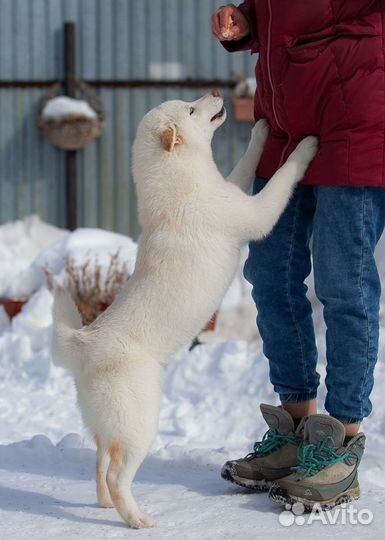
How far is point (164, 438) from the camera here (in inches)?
170

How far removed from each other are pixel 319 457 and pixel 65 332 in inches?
35.9

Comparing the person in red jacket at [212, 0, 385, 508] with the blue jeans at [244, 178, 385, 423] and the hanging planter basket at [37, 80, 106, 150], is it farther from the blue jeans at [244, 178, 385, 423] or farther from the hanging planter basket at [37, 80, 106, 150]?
the hanging planter basket at [37, 80, 106, 150]

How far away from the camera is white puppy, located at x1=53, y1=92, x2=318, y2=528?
9.09 feet

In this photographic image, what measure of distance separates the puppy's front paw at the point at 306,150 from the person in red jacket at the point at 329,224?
Result: 0.09 feet

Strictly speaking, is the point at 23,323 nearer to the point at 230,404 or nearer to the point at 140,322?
the point at 230,404

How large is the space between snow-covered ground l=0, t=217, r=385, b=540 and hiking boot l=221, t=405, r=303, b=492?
6 cm

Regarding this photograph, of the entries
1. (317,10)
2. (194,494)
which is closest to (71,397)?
(194,494)

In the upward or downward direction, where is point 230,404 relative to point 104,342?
downward

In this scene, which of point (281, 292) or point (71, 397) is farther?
point (71, 397)

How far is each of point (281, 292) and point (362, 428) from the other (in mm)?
1068

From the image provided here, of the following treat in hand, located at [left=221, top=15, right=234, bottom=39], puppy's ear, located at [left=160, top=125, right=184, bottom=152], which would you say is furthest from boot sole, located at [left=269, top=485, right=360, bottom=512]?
treat in hand, located at [left=221, top=15, right=234, bottom=39]

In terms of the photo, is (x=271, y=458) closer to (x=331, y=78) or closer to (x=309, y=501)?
(x=309, y=501)

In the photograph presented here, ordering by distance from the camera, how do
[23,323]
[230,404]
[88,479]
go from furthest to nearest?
[23,323] < [230,404] < [88,479]

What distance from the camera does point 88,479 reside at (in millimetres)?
3332
